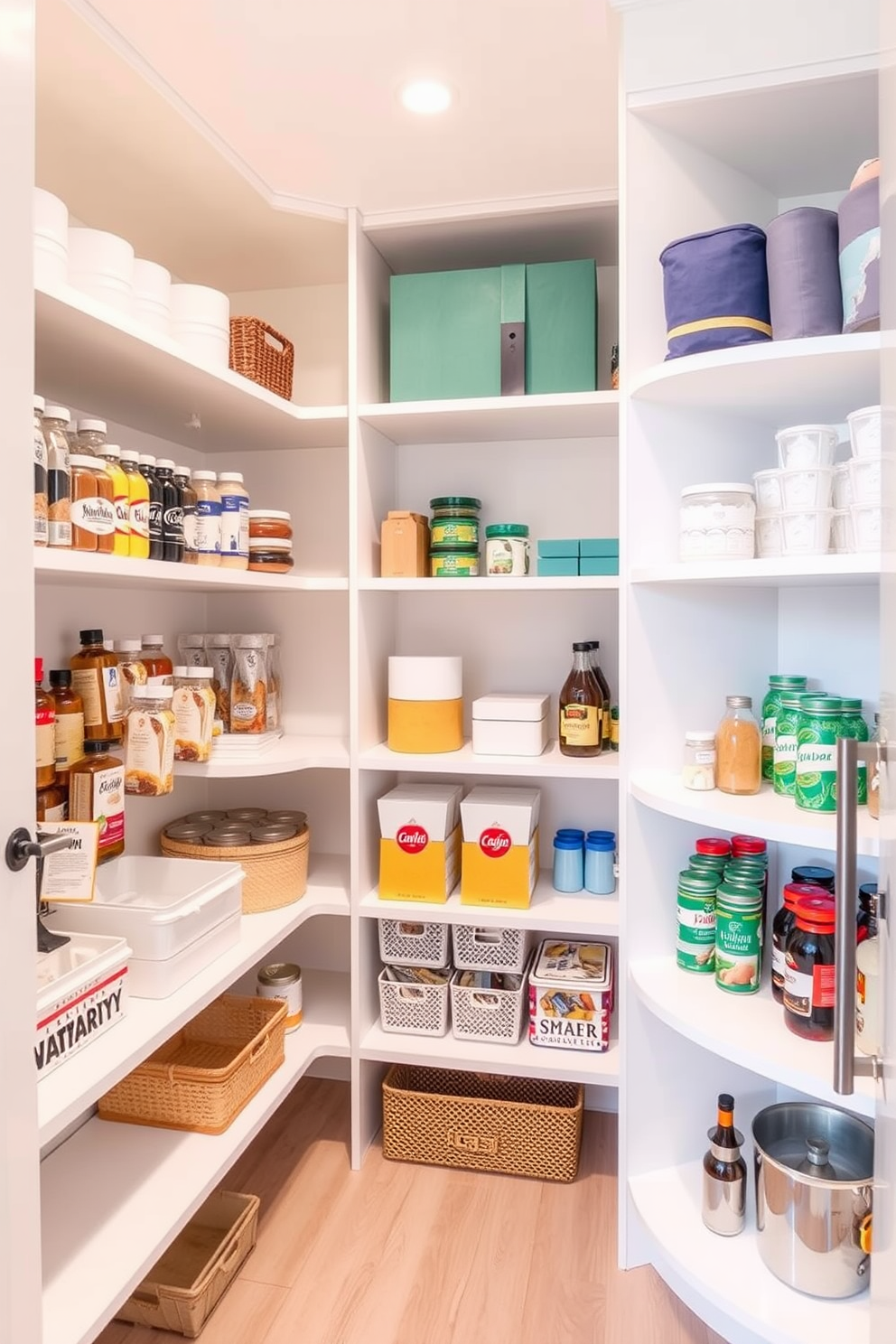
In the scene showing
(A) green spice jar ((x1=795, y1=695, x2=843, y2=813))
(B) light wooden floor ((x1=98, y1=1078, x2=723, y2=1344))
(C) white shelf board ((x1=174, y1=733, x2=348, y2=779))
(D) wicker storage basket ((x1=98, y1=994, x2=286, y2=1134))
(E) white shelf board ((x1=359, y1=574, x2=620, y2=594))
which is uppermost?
(E) white shelf board ((x1=359, y1=574, x2=620, y2=594))

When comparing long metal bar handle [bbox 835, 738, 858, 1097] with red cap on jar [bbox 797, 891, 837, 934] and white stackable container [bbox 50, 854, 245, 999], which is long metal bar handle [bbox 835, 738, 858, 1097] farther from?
white stackable container [bbox 50, 854, 245, 999]

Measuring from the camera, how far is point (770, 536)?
146 cm

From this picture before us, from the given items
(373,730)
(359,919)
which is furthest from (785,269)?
(359,919)

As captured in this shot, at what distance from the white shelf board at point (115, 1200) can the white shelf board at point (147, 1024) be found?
10.1 inches

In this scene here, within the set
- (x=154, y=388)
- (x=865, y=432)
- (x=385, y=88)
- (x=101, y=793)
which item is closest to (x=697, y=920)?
(x=865, y=432)

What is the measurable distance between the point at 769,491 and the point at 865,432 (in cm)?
19

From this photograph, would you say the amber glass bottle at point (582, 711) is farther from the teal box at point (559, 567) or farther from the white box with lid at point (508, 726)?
the teal box at point (559, 567)

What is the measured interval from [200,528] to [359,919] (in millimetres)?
956

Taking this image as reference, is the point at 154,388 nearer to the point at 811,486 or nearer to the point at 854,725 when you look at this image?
the point at 811,486

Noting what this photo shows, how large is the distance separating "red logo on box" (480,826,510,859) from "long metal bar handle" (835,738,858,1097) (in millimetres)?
1073

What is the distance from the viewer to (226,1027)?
2037mm

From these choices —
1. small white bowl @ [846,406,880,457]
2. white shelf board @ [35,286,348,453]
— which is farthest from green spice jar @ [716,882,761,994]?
white shelf board @ [35,286,348,453]

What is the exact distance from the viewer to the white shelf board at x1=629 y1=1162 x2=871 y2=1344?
132cm

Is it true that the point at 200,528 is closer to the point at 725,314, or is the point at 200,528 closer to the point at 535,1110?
the point at 725,314
